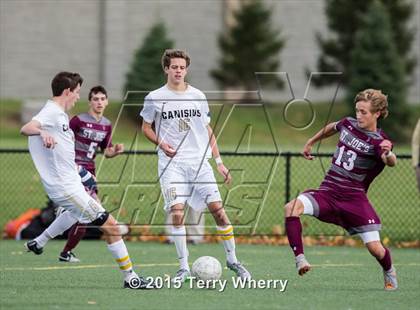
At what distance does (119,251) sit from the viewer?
913 centimetres

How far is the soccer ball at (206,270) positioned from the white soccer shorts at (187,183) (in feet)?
2.26

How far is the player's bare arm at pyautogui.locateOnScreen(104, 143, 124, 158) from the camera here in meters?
11.6

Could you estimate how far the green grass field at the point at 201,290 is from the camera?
27.3ft

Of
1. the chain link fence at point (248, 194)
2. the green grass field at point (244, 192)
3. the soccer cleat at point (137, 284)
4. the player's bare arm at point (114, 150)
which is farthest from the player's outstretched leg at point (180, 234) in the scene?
the chain link fence at point (248, 194)

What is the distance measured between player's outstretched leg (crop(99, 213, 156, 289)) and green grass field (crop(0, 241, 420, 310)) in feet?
0.45

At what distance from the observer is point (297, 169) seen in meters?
17.7

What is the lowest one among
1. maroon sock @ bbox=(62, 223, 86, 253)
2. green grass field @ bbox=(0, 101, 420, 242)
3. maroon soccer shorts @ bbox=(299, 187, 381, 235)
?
green grass field @ bbox=(0, 101, 420, 242)

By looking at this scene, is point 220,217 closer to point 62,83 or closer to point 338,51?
point 62,83

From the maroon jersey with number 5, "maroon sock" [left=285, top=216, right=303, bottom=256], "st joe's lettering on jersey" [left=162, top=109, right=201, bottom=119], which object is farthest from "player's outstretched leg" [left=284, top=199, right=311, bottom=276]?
the maroon jersey with number 5

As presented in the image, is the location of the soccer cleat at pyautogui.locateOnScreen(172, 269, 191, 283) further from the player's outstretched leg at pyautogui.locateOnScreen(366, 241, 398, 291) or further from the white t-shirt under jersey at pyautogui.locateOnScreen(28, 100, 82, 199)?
the player's outstretched leg at pyautogui.locateOnScreen(366, 241, 398, 291)

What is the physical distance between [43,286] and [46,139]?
60.8 inches

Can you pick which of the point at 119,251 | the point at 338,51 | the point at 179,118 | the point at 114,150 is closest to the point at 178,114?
the point at 179,118

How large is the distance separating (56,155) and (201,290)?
1809mm

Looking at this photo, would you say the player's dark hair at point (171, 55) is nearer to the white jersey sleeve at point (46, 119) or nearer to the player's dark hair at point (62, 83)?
the player's dark hair at point (62, 83)
